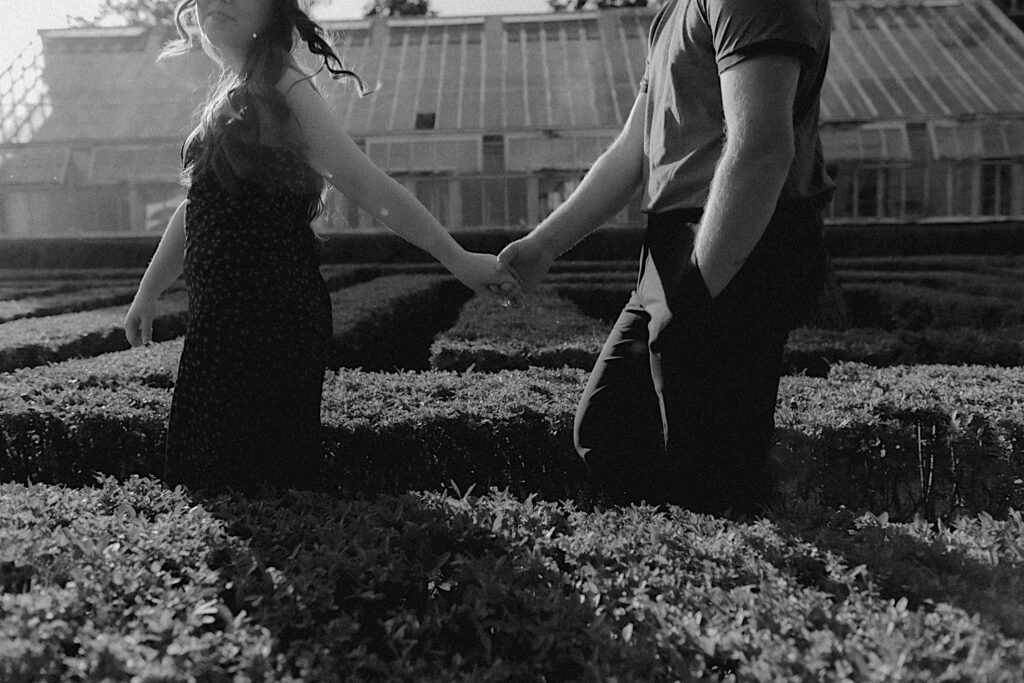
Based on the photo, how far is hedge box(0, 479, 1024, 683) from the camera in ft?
5.28

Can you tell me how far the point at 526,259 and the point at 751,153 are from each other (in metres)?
1.09

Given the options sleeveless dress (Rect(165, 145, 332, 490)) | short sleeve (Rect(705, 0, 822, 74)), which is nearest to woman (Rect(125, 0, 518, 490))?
sleeveless dress (Rect(165, 145, 332, 490))

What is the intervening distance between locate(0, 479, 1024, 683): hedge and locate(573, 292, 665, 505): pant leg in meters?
0.15

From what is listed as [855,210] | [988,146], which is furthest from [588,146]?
[988,146]

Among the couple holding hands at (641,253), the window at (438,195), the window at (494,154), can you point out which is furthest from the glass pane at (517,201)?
the couple holding hands at (641,253)

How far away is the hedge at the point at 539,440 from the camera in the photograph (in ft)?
11.9

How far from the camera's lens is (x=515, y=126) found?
19.8 m

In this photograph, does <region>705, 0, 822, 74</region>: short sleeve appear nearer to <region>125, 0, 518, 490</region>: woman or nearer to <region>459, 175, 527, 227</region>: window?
<region>125, 0, 518, 490</region>: woman

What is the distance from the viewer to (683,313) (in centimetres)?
204

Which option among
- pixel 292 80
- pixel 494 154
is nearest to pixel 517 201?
pixel 494 154

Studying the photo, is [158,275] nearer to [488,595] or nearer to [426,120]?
[488,595]

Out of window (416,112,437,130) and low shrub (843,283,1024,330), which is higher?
window (416,112,437,130)

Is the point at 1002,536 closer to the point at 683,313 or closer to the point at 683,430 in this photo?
the point at 683,430

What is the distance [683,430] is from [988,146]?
19.7m
